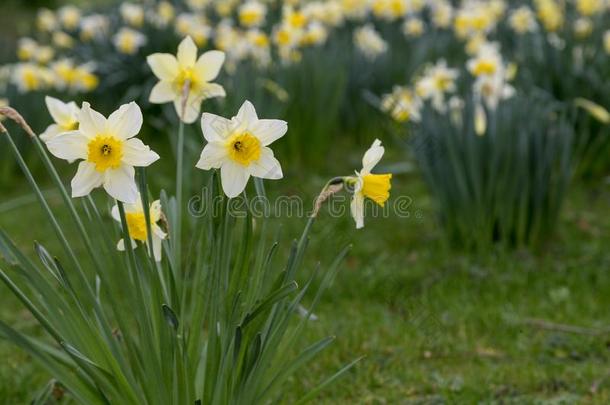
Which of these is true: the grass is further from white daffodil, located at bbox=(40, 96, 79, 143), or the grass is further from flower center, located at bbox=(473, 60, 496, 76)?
white daffodil, located at bbox=(40, 96, 79, 143)

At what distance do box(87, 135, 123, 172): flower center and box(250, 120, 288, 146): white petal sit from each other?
0.82ft

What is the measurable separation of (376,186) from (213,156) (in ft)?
1.12

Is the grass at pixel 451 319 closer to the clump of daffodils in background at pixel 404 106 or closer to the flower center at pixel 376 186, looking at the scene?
the clump of daffodils in background at pixel 404 106

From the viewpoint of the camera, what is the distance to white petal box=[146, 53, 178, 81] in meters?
1.91

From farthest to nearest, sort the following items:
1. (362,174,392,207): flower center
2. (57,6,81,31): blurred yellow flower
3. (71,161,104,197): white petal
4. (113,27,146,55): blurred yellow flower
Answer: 1. (57,6,81,31): blurred yellow flower
2. (113,27,146,55): blurred yellow flower
3. (362,174,392,207): flower center
4. (71,161,104,197): white petal

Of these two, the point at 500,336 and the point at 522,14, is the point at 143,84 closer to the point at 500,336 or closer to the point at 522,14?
the point at 522,14

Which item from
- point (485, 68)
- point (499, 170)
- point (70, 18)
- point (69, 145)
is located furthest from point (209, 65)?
point (70, 18)

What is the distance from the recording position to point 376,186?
1699 millimetres

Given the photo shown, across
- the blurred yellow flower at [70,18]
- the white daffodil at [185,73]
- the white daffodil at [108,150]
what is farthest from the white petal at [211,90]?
the blurred yellow flower at [70,18]

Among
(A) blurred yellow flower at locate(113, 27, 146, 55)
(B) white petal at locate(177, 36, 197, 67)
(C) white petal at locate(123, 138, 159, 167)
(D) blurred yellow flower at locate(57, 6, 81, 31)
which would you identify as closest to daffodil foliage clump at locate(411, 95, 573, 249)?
(B) white petal at locate(177, 36, 197, 67)

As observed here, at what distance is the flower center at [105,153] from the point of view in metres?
1.54

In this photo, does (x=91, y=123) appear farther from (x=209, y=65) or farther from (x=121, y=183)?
(x=209, y=65)

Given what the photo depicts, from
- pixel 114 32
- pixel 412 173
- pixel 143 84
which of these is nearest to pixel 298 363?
pixel 412 173

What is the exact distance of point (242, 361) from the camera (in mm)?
1799
